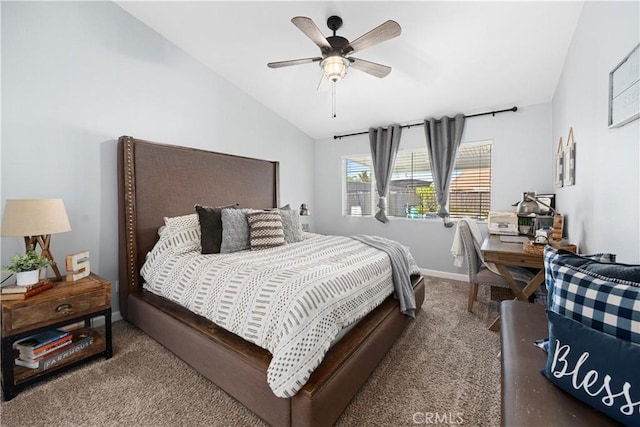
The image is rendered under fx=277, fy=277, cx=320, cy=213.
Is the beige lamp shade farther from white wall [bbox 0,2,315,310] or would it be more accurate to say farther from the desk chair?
the desk chair

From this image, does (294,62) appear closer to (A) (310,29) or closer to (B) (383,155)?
(A) (310,29)

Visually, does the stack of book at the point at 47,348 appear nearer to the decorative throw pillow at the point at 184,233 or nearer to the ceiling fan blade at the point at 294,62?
the decorative throw pillow at the point at 184,233

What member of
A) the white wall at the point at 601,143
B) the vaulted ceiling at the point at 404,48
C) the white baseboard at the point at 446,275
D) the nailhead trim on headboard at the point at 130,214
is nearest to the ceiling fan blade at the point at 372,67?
the vaulted ceiling at the point at 404,48

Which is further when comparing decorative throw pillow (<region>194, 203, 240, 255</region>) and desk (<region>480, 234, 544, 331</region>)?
decorative throw pillow (<region>194, 203, 240, 255</region>)

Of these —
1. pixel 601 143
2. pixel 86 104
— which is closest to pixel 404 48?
pixel 601 143

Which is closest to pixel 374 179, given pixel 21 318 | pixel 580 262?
pixel 580 262

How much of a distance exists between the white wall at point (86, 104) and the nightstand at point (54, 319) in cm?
63

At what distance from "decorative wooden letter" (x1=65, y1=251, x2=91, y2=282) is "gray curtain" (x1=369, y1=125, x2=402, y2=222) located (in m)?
3.62

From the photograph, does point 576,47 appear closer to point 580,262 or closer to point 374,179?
point 580,262

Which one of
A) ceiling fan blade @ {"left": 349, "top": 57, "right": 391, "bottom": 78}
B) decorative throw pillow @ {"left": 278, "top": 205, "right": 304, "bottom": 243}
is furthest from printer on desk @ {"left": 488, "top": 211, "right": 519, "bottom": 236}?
decorative throw pillow @ {"left": 278, "top": 205, "right": 304, "bottom": 243}

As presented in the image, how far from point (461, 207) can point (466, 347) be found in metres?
2.26

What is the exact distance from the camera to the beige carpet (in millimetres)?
1506

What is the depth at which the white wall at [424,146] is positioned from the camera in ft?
11.0

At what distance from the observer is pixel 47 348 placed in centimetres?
183
